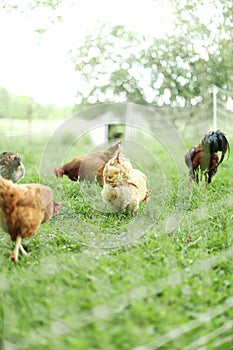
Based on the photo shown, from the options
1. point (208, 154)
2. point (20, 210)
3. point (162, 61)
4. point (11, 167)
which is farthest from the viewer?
point (162, 61)

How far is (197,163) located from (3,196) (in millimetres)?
761

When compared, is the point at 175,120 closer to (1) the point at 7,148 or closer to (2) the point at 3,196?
(1) the point at 7,148

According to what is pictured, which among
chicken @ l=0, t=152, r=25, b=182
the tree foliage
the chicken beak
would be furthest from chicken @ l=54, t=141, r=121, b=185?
the tree foliage

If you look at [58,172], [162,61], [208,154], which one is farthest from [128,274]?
[162,61]

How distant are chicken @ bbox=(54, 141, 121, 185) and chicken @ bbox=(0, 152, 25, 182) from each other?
0.11m

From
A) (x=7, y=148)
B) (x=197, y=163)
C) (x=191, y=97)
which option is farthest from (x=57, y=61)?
(x=197, y=163)

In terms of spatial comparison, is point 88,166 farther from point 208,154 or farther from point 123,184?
point 208,154

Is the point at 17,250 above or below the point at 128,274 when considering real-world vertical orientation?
above

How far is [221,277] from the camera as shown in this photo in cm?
123

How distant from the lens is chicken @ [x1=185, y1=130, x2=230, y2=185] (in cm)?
189

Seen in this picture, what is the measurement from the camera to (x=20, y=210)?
1.37 meters

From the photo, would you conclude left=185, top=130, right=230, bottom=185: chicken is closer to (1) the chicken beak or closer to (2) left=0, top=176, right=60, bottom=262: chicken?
(1) the chicken beak

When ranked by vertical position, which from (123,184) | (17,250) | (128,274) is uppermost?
(123,184)

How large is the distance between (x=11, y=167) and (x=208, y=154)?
65 cm
